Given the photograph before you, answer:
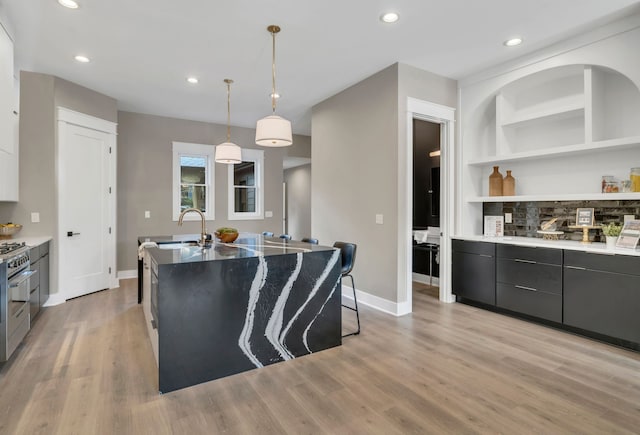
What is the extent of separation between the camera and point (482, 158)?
425 cm

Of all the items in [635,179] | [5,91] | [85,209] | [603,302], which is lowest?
[603,302]

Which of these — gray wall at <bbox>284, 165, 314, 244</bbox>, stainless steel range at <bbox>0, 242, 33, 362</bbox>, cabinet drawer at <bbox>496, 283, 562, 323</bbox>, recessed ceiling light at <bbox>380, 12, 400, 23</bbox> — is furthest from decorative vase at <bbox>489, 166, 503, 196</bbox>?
gray wall at <bbox>284, 165, 314, 244</bbox>

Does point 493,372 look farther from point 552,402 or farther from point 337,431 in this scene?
point 337,431

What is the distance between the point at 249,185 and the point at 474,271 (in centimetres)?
470

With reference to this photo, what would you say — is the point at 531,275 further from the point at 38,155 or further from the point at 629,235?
the point at 38,155

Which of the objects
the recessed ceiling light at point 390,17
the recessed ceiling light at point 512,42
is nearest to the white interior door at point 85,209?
the recessed ceiling light at point 390,17

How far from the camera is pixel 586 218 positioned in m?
3.52

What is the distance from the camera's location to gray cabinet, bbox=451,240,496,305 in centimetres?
394

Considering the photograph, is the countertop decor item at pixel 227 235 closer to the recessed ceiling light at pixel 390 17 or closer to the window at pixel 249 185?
the recessed ceiling light at pixel 390 17

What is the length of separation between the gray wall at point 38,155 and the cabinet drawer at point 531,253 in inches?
215

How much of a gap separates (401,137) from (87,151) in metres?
4.27

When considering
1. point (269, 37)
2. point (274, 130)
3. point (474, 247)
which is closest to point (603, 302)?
point (474, 247)

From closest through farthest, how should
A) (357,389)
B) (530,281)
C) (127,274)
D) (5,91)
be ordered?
(357,389) < (5,91) < (530,281) < (127,274)

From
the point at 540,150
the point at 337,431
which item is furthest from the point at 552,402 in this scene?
the point at 540,150
